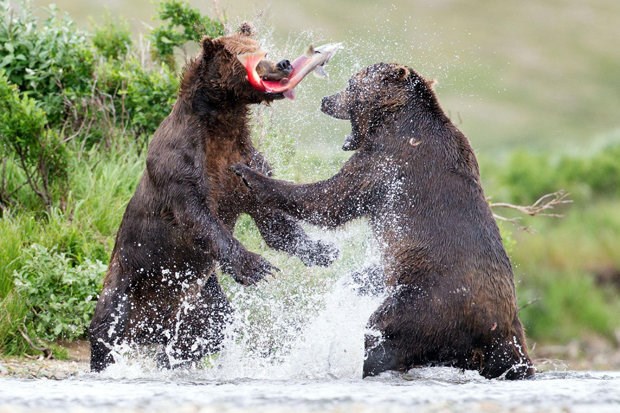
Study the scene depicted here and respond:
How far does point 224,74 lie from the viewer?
25.5 feet

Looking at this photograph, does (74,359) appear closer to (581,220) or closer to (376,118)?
(376,118)

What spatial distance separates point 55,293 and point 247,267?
7.25 feet

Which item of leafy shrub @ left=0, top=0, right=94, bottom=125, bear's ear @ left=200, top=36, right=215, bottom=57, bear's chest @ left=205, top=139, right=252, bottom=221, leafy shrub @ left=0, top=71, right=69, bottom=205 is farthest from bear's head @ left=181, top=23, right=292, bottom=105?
leafy shrub @ left=0, top=0, right=94, bottom=125

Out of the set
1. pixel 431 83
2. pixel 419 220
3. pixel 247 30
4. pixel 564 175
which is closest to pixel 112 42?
pixel 247 30

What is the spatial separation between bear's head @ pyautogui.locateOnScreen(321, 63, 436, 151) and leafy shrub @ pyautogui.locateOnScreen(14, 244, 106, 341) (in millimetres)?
2391

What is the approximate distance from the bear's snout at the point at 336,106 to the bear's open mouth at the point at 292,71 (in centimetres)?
38

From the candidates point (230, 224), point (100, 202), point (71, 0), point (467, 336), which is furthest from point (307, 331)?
point (71, 0)

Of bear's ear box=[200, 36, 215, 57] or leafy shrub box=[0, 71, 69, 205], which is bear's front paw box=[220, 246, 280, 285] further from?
leafy shrub box=[0, 71, 69, 205]

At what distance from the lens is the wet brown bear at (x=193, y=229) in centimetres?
761

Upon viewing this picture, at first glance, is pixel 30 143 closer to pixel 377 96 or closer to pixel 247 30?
pixel 247 30

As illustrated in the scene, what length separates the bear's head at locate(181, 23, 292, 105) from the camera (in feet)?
25.4

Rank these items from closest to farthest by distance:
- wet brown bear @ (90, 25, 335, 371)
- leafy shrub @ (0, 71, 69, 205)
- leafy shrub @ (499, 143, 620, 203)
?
wet brown bear @ (90, 25, 335, 371) → leafy shrub @ (0, 71, 69, 205) → leafy shrub @ (499, 143, 620, 203)

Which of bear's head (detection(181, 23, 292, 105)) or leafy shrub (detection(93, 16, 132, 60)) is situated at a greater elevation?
leafy shrub (detection(93, 16, 132, 60))

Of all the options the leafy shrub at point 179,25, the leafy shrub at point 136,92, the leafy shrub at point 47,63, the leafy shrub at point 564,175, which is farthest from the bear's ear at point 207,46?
the leafy shrub at point 564,175
